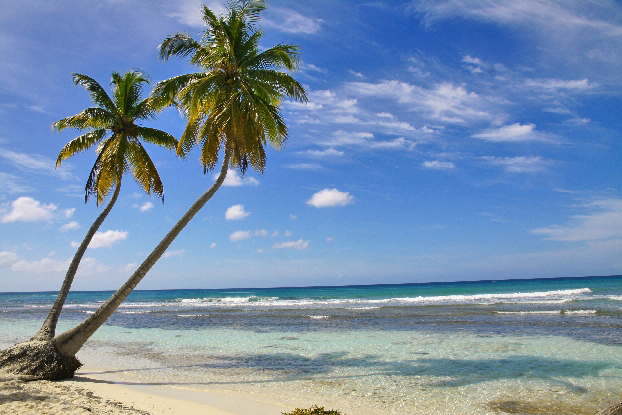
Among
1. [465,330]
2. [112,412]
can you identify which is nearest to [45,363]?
[112,412]

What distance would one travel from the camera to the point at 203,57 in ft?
38.9

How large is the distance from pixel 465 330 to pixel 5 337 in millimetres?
18274

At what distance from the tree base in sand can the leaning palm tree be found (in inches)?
104

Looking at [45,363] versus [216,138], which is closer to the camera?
[45,363]

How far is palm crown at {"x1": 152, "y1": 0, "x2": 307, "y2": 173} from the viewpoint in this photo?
36.7ft

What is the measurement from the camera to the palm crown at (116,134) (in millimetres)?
12477

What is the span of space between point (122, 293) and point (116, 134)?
5781 mm

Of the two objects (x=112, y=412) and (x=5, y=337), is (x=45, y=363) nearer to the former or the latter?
(x=112, y=412)

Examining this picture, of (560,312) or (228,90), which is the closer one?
(228,90)

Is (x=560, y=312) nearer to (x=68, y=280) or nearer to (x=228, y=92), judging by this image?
(x=228, y=92)

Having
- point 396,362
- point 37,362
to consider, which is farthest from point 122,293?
point 396,362

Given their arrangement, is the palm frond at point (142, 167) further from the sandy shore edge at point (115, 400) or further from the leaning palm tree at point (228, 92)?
the sandy shore edge at point (115, 400)

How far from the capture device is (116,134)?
1319cm

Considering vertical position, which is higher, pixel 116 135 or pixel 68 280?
pixel 116 135
